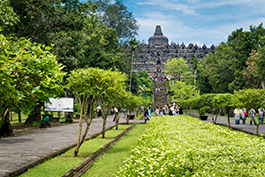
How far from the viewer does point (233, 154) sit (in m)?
3.25

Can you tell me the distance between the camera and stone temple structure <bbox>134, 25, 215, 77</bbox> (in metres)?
104

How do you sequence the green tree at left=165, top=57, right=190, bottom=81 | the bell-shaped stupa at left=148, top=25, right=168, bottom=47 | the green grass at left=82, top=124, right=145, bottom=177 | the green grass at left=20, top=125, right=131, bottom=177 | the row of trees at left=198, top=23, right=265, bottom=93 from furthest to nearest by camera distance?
1. the bell-shaped stupa at left=148, top=25, right=168, bottom=47
2. the green tree at left=165, top=57, right=190, bottom=81
3. the row of trees at left=198, top=23, right=265, bottom=93
4. the green grass at left=82, top=124, right=145, bottom=177
5. the green grass at left=20, top=125, right=131, bottom=177

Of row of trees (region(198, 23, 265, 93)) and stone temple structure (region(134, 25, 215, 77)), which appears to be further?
stone temple structure (region(134, 25, 215, 77))

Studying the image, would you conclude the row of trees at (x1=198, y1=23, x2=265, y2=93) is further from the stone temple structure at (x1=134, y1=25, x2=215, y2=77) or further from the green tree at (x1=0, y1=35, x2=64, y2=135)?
the stone temple structure at (x1=134, y1=25, x2=215, y2=77)

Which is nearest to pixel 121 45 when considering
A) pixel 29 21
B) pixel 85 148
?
pixel 29 21

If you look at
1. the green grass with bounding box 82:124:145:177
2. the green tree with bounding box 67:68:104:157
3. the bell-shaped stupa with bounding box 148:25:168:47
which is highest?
the bell-shaped stupa with bounding box 148:25:168:47

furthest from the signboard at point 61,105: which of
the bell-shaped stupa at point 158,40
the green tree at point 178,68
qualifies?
the bell-shaped stupa at point 158,40

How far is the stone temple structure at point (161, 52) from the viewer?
340 feet

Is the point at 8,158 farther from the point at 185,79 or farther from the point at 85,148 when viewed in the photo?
the point at 185,79

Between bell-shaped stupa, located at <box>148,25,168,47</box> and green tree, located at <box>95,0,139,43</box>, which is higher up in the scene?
bell-shaped stupa, located at <box>148,25,168,47</box>

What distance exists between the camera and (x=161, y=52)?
10925cm

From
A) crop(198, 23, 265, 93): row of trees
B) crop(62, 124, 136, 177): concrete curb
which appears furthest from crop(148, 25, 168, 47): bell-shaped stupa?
crop(62, 124, 136, 177): concrete curb

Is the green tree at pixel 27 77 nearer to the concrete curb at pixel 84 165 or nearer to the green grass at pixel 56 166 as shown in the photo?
the green grass at pixel 56 166

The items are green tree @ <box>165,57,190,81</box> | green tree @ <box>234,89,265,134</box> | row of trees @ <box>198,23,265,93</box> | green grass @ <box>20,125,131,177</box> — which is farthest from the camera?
green tree @ <box>165,57,190,81</box>
